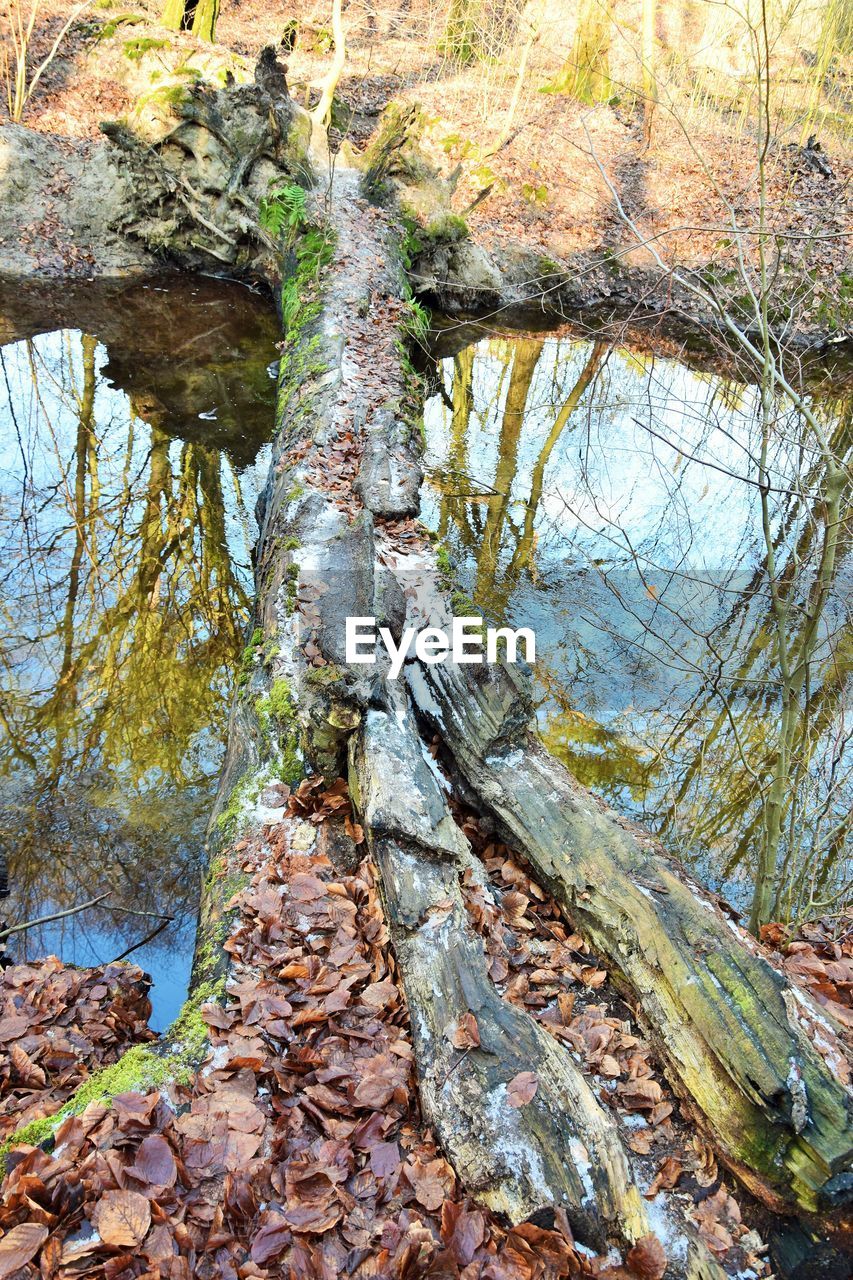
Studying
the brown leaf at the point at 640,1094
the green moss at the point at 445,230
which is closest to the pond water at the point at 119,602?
the brown leaf at the point at 640,1094

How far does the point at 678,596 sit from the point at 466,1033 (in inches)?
201

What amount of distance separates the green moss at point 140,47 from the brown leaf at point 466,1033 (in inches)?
574

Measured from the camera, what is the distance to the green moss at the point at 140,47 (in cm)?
1216

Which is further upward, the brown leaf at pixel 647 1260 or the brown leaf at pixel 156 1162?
the brown leaf at pixel 156 1162

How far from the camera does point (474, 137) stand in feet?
53.1

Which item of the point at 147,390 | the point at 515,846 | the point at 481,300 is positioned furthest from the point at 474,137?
the point at 515,846

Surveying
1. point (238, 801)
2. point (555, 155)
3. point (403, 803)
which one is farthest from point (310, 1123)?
point (555, 155)

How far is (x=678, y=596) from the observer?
689cm

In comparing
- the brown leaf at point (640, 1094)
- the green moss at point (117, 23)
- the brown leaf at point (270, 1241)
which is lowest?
the brown leaf at point (640, 1094)

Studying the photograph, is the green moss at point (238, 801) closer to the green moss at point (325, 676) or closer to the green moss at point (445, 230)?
the green moss at point (325, 676)

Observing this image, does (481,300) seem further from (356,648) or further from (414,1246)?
(414,1246)

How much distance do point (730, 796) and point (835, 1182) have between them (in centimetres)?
296

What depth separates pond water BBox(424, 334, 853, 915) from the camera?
156 inches

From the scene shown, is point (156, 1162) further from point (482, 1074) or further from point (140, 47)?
point (140, 47)
